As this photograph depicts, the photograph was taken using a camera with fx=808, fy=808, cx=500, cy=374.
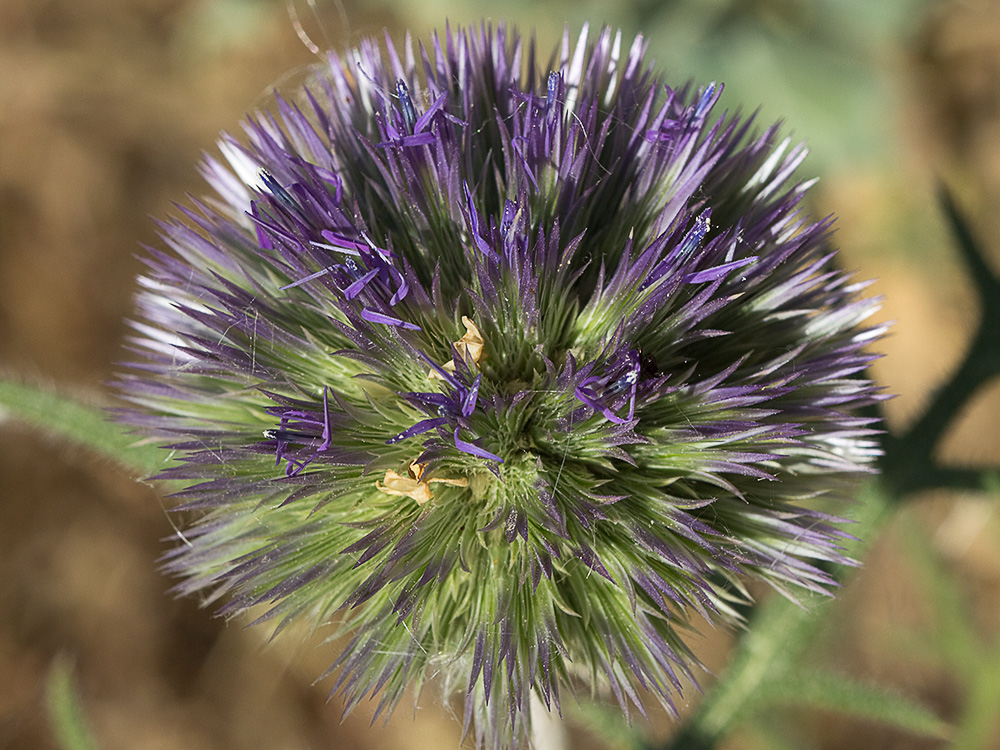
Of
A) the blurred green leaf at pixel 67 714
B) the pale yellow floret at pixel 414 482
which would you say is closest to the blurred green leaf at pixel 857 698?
the pale yellow floret at pixel 414 482

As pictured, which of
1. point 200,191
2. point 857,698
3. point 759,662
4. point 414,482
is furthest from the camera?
point 200,191

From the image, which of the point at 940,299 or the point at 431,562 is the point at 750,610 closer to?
the point at 431,562

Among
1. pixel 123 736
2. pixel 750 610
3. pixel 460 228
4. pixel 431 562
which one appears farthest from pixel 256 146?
pixel 123 736

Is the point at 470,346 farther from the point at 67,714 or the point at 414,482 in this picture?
the point at 67,714

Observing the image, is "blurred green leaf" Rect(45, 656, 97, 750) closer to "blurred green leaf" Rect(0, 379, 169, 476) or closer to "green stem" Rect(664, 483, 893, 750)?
"blurred green leaf" Rect(0, 379, 169, 476)

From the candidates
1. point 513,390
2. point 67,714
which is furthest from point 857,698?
point 67,714
